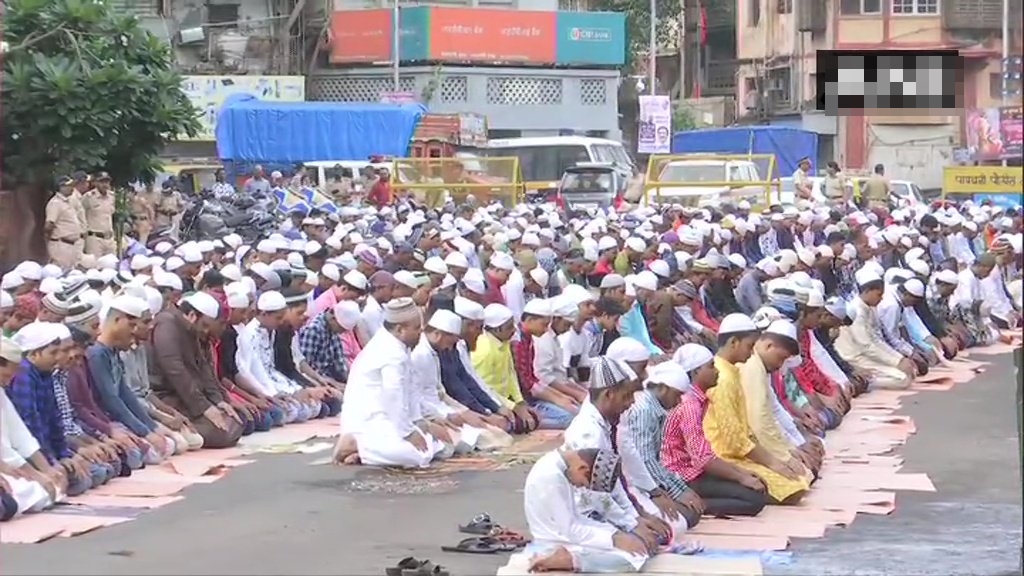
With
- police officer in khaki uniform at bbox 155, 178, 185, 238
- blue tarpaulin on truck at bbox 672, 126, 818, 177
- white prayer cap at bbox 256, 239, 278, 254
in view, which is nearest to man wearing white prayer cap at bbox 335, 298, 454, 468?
white prayer cap at bbox 256, 239, 278, 254

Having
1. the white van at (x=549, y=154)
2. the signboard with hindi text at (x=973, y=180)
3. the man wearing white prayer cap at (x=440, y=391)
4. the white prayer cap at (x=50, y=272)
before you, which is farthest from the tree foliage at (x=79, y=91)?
the white van at (x=549, y=154)

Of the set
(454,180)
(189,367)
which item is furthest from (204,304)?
(454,180)

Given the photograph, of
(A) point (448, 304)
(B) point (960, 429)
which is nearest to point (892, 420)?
(B) point (960, 429)

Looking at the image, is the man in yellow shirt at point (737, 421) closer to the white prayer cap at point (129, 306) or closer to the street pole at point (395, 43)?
the white prayer cap at point (129, 306)

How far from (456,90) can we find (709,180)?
10724 millimetres

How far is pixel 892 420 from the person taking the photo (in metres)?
13.8

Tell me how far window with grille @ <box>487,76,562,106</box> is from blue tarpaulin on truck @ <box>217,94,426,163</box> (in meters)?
6.86

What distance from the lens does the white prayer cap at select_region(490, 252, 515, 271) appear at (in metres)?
16.2

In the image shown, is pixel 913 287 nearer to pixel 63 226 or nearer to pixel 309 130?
pixel 63 226

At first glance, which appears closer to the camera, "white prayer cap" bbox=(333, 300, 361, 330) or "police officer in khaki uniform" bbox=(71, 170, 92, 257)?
"white prayer cap" bbox=(333, 300, 361, 330)

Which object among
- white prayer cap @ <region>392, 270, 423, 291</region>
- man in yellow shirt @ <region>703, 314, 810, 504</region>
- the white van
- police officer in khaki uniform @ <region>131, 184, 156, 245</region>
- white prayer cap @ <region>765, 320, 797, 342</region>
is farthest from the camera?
the white van

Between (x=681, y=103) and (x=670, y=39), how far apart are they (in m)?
1.42

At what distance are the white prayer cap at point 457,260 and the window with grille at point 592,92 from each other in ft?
70.1

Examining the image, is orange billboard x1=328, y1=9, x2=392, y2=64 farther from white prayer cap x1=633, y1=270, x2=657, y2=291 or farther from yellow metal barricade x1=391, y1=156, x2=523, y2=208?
white prayer cap x1=633, y1=270, x2=657, y2=291
